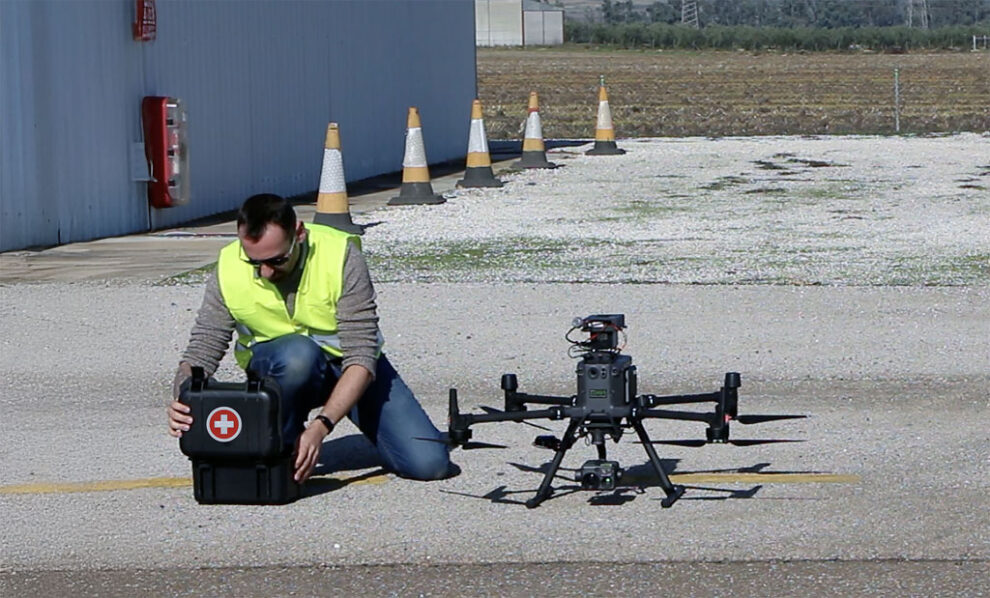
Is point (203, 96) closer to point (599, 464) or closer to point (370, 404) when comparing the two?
point (370, 404)

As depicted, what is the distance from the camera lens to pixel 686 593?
4902 mm

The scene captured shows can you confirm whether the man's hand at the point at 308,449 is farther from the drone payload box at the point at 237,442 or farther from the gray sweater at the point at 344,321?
the gray sweater at the point at 344,321

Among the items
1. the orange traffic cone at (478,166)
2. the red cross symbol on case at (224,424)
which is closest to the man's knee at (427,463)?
the red cross symbol on case at (224,424)

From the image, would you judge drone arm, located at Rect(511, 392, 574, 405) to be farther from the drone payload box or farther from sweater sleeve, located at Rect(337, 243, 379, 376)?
the drone payload box

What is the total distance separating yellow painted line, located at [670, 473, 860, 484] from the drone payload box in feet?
4.62

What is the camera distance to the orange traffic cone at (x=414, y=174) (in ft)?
53.1

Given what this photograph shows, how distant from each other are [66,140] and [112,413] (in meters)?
6.02

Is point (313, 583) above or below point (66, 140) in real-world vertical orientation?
below

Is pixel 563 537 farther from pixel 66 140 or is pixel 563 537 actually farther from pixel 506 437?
pixel 66 140

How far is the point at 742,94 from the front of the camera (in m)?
45.2

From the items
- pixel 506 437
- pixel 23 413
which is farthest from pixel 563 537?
pixel 23 413

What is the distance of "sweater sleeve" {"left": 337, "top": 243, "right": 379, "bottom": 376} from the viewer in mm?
6008

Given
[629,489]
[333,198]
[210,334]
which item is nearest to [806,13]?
[333,198]

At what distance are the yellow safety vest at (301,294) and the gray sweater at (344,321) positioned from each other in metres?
0.02
